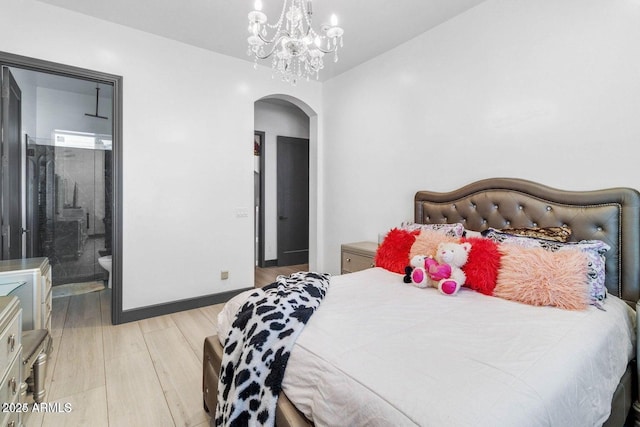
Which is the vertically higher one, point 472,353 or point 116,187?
point 116,187

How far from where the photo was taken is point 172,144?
10.3ft

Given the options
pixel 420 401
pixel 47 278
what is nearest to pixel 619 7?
pixel 420 401

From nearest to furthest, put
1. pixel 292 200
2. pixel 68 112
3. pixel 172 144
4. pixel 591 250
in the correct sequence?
pixel 591 250 → pixel 172 144 → pixel 68 112 → pixel 292 200

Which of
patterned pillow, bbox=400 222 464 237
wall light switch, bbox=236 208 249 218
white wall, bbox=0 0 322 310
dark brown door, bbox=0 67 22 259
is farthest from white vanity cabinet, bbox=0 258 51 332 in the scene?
patterned pillow, bbox=400 222 464 237

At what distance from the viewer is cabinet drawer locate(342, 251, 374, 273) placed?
9.96 feet

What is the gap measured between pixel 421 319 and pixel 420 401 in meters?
0.62

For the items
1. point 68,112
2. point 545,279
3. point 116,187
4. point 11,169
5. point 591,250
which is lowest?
point 545,279

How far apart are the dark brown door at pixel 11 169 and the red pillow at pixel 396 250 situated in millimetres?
3158

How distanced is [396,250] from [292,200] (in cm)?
314

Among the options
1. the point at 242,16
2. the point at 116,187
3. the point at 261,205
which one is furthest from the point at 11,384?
the point at 261,205

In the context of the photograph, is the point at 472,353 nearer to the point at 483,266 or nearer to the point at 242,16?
the point at 483,266

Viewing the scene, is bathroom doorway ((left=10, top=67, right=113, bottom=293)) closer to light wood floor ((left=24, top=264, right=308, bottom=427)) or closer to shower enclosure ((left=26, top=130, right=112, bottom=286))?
shower enclosure ((left=26, top=130, right=112, bottom=286))

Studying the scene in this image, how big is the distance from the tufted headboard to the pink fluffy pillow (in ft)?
1.43

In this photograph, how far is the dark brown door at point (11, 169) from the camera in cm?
252
